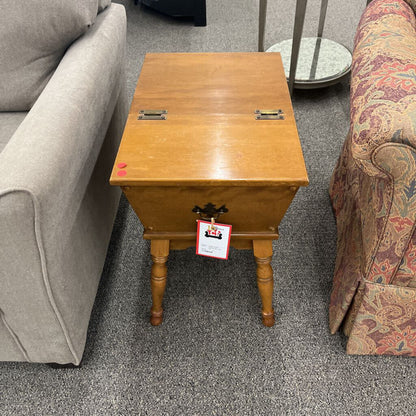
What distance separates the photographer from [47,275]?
82 centimetres

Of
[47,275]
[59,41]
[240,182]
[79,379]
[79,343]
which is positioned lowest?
[79,379]

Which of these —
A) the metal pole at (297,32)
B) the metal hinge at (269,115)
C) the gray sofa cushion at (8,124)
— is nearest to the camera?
the metal hinge at (269,115)

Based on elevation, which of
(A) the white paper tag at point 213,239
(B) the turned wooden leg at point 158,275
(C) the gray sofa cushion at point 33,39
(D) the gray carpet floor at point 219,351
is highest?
(C) the gray sofa cushion at point 33,39

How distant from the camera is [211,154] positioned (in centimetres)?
92

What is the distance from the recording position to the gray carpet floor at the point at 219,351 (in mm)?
1036

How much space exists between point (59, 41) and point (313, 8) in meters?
2.20

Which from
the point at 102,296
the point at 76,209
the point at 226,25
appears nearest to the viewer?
the point at 76,209

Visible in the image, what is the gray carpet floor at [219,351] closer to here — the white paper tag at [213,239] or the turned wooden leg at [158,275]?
the turned wooden leg at [158,275]

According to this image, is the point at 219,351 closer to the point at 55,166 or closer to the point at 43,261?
the point at 43,261

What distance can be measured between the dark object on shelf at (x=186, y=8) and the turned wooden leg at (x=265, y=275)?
205 cm

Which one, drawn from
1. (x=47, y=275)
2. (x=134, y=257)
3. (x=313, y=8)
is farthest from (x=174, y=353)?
(x=313, y=8)

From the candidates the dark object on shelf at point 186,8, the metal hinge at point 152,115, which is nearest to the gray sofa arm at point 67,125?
the metal hinge at point 152,115

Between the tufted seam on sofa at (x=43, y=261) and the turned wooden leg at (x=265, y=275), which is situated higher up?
the tufted seam on sofa at (x=43, y=261)

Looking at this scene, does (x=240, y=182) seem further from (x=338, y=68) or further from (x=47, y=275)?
(x=338, y=68)
